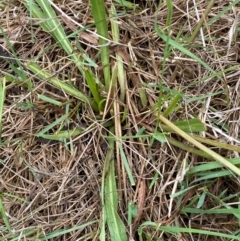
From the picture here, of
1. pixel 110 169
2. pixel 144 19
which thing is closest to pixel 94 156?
pixel 110 169

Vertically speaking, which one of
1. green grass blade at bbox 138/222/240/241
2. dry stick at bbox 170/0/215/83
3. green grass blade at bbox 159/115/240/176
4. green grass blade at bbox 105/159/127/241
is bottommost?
green grass blade at bbox 138/222/240/241

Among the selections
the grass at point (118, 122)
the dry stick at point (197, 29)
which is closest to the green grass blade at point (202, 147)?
the grass at point (118, 122)

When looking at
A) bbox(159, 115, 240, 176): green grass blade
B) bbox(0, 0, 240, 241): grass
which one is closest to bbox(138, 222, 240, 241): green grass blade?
bbox(0, 0, 240, 241): grass

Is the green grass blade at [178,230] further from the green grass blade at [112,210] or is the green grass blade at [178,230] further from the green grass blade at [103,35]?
the green grass blade at [103,35]

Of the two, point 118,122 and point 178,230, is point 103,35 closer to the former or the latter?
point 118,122

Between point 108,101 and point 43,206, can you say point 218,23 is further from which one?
point 43,206

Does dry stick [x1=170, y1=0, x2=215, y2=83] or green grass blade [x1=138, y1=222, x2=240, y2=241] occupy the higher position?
dry stick [x1=170, y1=0, x2=215, y2=83]

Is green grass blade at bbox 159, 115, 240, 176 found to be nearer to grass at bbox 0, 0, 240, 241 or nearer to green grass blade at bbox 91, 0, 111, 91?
grass at bbox 0, 0, 240, 241

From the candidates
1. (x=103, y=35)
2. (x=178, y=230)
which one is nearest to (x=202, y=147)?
(x=178, y=230)

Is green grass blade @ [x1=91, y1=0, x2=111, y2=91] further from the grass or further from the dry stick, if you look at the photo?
the dry stick
